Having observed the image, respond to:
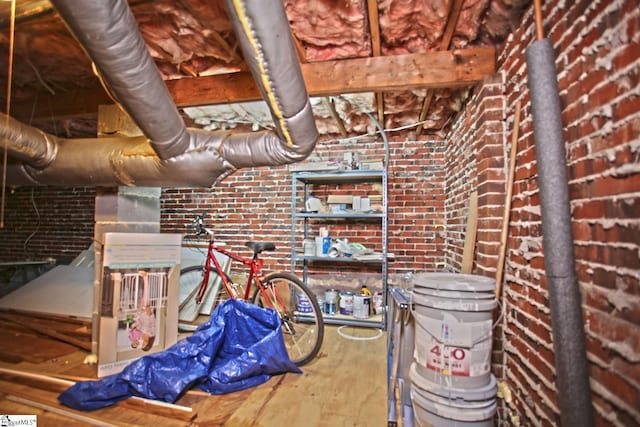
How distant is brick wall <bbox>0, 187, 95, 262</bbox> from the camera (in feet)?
14.5

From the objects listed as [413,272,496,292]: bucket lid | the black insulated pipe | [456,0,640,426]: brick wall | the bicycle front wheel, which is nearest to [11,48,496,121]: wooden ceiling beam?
[456,0,640,426]: brick wall

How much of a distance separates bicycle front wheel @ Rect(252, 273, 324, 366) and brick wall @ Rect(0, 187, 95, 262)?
10.6 feet

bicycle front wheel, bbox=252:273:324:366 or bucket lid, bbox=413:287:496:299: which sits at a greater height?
bucket lid, bbox=413:287:496:299

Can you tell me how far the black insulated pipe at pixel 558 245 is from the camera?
106cm

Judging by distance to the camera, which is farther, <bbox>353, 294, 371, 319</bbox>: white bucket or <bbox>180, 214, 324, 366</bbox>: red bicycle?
<bbox>353, 294, 371, 319</bbox>: white bucket

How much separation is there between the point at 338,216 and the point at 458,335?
1.85 m

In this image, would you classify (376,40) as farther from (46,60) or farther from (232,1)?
(46,60)

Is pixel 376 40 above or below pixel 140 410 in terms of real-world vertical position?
A: above

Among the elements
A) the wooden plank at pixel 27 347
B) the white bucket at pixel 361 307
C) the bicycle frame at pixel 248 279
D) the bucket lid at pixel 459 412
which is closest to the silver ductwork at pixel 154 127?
the bicycle frame at pixel 248 279

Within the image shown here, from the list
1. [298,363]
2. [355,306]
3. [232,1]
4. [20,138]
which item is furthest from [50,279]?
[232,1]

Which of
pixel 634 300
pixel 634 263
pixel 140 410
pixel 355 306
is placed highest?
pixel 634 263

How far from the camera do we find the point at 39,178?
2.26 meters

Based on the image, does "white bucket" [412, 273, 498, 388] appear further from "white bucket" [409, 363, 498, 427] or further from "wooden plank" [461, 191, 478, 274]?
"wooden plank" [461, 191, 478, 274]

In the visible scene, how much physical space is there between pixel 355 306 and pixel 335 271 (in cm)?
50
